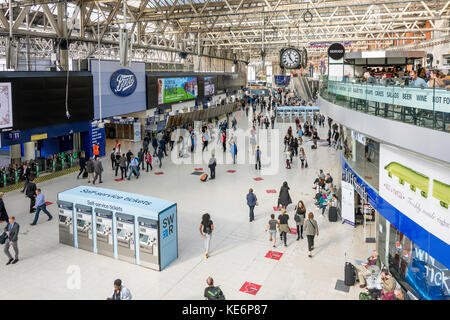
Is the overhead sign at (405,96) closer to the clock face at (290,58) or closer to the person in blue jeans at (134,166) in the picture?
the clock face at (290,58)

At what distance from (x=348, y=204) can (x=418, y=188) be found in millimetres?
4557

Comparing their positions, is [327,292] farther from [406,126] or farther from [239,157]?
[239,157]

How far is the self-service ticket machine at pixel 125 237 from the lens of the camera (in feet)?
31.0

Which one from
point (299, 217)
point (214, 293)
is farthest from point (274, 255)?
point (214, 293)

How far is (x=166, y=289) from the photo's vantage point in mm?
8406

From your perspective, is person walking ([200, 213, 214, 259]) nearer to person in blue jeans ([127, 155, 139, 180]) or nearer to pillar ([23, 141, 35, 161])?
person in blue jeans ([127, 155, 139, 180])

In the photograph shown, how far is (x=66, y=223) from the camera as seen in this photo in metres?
10.6

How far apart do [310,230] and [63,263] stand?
6.14 m

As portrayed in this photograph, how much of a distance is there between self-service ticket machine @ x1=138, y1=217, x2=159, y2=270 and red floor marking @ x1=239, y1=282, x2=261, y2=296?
6.97 ft

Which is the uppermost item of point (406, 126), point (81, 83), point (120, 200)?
point (81, 83)

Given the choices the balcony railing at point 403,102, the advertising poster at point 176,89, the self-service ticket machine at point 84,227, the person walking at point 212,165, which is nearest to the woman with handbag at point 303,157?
the person walking at point 212,165

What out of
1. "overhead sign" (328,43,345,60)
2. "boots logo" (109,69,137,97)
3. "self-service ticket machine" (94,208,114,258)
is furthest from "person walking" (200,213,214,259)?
"boots logo" (109,69,137,97)

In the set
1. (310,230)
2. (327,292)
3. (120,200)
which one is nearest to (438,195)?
(327,292)

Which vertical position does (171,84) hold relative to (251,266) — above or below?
above
